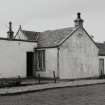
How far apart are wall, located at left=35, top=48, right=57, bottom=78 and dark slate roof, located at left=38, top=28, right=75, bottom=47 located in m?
0.64

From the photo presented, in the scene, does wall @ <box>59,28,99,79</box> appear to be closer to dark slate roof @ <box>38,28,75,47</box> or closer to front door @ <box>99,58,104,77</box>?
dark slate roof @ <box>38,28,75,47</box>

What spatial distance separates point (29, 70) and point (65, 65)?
4.26 metres

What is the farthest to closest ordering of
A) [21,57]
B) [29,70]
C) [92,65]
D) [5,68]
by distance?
[92,65] → [29,70] → [21,57] → [5,68]

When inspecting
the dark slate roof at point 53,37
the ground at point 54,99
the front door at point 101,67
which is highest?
the dark slate roof at point 53,37

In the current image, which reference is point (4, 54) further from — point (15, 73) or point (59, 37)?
point (59, 37)

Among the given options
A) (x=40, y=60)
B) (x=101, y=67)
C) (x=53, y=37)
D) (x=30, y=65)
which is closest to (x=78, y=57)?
(x=53, y=37)

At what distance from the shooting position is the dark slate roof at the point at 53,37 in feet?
96.8

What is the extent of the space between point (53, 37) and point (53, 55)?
313cm

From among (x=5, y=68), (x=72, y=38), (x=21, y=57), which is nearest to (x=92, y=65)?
(x=72, y=38)

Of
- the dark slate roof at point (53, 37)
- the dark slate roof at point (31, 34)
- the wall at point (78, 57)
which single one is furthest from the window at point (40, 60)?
the dark slate roof at point (31, 34)

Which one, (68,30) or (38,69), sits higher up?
(68,30)

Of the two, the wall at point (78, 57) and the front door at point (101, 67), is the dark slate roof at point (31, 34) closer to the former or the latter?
the wall at point (78, 57)

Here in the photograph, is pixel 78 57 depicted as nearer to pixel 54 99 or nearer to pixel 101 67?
pixel 101 67

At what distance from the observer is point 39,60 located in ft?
98.8
